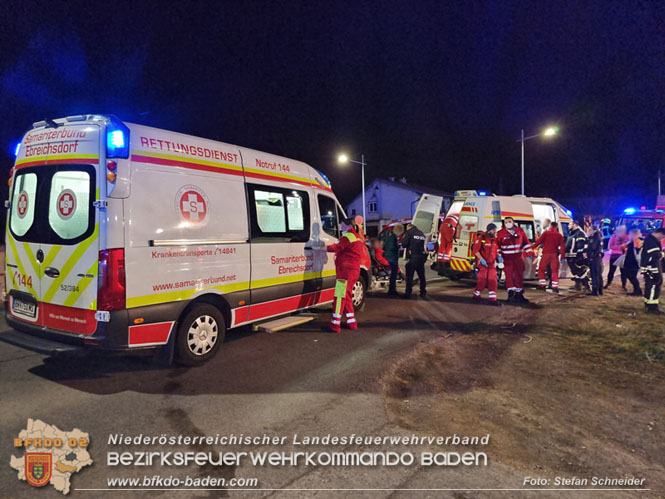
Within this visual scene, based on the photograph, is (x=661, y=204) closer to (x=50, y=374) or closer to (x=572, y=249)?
(x=572, y=249)

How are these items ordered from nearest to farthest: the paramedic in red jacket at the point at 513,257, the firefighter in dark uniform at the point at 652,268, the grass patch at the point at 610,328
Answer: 1. the grass patch at the point at 610,328
2. the firefighter in dark uniform at the point at 652,268
3. the paramedic in red jacket at the point at 513,257

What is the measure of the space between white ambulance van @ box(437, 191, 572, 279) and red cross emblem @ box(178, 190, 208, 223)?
8188 millimetres

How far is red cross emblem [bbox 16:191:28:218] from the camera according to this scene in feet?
15.3

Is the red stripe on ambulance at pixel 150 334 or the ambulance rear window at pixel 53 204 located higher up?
the ambulance rear window at pixel 53 204

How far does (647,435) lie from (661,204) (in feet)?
73.8

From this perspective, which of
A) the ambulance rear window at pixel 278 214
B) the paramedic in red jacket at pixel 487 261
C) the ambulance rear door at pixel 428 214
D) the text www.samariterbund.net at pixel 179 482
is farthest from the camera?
the ambulance rear door at pixel 428 214

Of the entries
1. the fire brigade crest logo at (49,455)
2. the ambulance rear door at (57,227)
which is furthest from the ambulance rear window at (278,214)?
the fire brigade crest logo at (49,455)

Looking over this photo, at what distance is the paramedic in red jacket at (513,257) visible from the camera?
31.0 feet

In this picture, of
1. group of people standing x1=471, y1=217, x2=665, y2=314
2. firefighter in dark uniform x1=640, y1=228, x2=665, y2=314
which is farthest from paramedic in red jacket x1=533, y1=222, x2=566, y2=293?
firefighter in dark uniform x1=640, y1=228, x2=665, y2=314

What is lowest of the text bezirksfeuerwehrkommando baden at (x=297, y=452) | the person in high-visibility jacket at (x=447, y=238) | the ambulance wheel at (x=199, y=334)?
the text bezirksfeuerwehrkommando baden at (x=297, y=452)

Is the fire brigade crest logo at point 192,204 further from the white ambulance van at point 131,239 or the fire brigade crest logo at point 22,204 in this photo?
the fire brigade crest logo at point 22,204

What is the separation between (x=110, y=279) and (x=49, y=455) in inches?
59.8

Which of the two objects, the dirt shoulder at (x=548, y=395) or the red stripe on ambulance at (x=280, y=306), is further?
the red stripe on ambulance at (x=280, y=306)

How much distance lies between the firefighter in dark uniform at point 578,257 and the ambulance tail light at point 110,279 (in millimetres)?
10604
